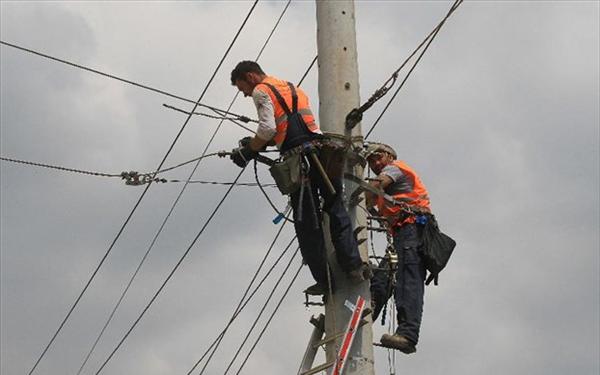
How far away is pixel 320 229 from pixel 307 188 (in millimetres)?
274

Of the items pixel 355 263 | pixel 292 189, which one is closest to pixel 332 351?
pixel 355 263

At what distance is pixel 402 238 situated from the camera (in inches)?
280

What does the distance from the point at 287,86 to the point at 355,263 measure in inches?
49.0

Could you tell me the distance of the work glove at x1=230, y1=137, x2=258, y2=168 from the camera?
668cm

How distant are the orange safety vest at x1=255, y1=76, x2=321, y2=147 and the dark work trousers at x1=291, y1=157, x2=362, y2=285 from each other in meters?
0.28

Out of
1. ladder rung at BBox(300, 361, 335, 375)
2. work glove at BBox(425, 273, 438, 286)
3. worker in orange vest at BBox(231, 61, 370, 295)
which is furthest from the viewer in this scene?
work glove at BBox(425, 273, 438, 286)

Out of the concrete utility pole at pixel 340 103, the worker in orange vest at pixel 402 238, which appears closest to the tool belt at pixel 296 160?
the concrete utility pole at pixel 340 103

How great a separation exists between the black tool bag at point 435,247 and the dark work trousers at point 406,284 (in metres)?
0.05

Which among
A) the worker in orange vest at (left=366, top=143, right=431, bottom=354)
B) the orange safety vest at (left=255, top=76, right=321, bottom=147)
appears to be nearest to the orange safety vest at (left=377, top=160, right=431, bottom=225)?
the worker in orange vest at (left=366, top=143, right=431, bottom=354)

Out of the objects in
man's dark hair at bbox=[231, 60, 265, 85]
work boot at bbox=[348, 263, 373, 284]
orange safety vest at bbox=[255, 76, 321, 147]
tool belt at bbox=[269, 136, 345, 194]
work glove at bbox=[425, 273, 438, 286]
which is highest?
man's dark hair at bbox=[231, 60, 265, 85]

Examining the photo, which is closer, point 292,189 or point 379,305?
point 292,189

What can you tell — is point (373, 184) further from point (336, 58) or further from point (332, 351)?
point (332, 351)

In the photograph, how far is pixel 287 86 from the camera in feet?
22.0

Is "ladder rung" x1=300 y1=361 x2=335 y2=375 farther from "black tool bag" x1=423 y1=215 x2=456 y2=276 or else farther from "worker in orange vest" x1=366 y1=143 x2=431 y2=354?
"black tool bag" x1=423 y1=215 x2=456 y2=276
